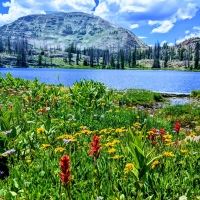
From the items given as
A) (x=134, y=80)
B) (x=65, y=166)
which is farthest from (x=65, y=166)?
(x=134, y=80)

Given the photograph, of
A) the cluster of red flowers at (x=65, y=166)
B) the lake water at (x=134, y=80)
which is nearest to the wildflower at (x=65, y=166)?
the cluster of red flowers at (x=65, y=166)

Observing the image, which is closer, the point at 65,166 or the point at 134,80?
the point at 65,166

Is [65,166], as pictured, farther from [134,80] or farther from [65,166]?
[134,80]

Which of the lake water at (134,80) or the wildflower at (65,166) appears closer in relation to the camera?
the wildflower at (65,166)

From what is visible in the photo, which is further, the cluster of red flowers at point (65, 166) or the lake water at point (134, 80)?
the lake water at point (134, 80)

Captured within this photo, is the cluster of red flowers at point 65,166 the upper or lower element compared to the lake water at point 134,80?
upper

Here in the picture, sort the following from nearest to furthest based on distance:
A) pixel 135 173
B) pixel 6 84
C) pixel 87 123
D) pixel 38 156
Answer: pixel 135 173 → pixel 38 156 → pixel 87 123 → pixel 6 84

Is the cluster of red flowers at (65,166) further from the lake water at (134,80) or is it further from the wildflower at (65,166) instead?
the lake water at (134,80)

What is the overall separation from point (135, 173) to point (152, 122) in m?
5.99

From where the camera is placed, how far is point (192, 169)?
13.8 feet

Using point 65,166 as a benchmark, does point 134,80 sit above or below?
below

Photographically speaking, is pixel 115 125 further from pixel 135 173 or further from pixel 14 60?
pixel 14 60

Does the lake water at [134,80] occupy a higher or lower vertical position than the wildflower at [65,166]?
lower

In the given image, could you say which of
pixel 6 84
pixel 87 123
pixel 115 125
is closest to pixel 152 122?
pixel 115 125
